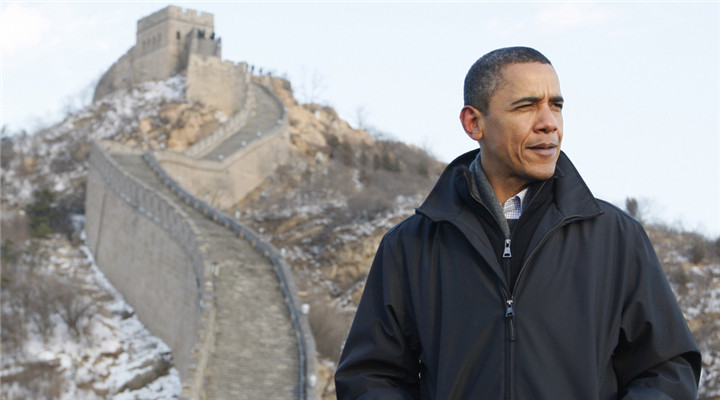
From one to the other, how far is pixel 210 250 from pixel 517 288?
19248 mm

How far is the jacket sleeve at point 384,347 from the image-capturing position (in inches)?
104

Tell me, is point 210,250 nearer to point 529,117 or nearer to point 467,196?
point 467,196

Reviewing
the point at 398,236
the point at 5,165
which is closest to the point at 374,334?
the point at 398,236

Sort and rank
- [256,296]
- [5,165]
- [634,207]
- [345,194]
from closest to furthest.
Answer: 1. [256,296]
2. [634,207]
3. [345,194]
4. [5,165]

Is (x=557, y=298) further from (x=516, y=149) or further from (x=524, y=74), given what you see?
(x=524, y=74)

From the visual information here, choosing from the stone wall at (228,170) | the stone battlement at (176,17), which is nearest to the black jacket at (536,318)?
the stone wall at (228,170)

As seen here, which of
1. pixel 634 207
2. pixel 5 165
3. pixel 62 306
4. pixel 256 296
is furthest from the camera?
pixel 5 165

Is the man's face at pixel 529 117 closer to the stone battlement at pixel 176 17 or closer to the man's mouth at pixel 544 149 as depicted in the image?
the man's mouth at pixel 544 149

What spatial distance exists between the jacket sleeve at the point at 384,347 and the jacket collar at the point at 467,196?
204 millimetres

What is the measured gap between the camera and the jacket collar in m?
2.51

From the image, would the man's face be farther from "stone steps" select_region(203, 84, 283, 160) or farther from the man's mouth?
"stone steps" select_region(203, 84, 283, 160)

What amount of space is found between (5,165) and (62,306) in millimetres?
17370

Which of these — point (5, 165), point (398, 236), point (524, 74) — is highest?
point (5, 165)

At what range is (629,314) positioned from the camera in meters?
2.44
